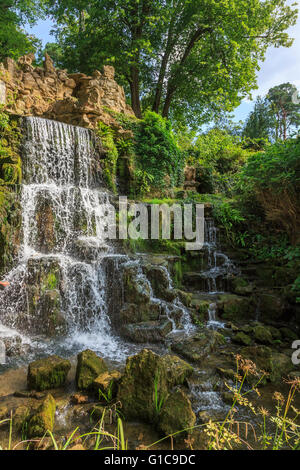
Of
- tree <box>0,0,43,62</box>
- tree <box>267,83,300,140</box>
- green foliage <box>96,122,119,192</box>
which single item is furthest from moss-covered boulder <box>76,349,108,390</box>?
tree <box>267,83,300,140</box>

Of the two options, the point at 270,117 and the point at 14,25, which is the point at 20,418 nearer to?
the point at 14,25

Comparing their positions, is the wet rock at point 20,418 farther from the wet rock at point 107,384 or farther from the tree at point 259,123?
the tree at point 259,123

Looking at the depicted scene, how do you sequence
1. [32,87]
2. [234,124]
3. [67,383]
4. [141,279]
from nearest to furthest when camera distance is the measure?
[67,383] → [141,279] → [32,87] → [234,124]

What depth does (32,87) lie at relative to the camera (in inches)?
426

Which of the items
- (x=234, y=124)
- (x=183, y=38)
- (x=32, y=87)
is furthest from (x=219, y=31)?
(x=32, y=87)

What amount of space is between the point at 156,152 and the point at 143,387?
9.16m

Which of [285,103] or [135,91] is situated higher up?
[285,103]

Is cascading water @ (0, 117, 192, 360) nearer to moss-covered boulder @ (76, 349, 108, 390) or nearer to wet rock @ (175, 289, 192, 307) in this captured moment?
wet rock @ (175, 289, 192, 307)

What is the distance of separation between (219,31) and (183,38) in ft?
8.25

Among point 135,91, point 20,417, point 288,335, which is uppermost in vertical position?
point 135,91

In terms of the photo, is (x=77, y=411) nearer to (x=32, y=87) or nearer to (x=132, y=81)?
(x=32, y=87)

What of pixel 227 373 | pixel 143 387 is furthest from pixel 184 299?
pixel 143 387

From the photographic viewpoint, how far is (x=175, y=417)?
2715 millimetres

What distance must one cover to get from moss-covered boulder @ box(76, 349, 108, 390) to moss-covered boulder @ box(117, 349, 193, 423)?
59 cm
